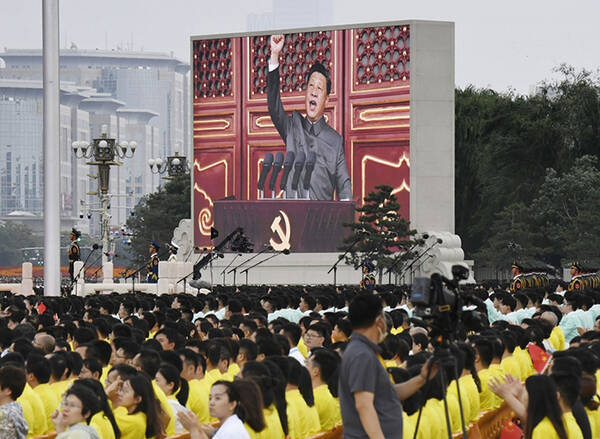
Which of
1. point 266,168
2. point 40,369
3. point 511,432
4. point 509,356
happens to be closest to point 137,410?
point 40,369

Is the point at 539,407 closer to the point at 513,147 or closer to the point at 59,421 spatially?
the point at 59,421

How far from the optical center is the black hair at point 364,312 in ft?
28.6

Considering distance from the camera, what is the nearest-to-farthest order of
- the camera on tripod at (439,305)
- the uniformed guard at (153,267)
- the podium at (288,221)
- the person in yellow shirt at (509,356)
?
1. the camera on tripod at (439,305)
2. the person in yellow shirt at (509,356)
3. the uniformed guard at (153,267)
4. the podium at (288,221)

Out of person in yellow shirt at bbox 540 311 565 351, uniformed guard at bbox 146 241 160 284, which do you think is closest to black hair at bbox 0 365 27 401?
person in yellow shirt at bbox 540 311 565 351

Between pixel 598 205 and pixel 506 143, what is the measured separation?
1060 cm

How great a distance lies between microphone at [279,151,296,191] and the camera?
196ft

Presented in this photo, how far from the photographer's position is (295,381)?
1202 cm

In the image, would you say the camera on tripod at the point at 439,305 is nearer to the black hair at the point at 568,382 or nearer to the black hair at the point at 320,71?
the black hair at the point at 568,382

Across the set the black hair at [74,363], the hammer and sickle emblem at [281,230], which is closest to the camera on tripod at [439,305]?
the black hair at [74,363]

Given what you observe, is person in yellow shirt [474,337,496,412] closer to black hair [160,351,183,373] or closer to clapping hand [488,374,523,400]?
black hair [160,351,183,373]

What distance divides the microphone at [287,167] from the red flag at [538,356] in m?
43.5

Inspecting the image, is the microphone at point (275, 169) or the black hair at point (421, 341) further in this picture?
the microphone at point (275, 169)

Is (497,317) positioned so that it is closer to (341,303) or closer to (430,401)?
(341,303)

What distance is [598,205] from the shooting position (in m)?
56.5
